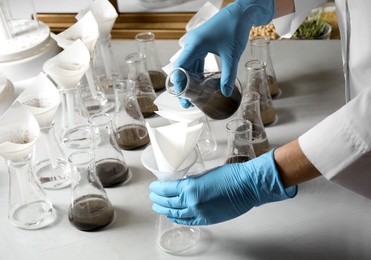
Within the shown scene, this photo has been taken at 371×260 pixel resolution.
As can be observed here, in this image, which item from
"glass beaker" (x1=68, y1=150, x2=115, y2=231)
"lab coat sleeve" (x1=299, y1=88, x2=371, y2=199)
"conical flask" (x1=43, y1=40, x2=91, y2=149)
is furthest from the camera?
"conical flask" (x1=43, y1=40, x2=91, y2=149)

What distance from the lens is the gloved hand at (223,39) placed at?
158 centimetres

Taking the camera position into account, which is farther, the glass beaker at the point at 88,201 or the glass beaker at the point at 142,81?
the glass beaker at the point at 142,81

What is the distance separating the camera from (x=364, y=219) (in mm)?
1386

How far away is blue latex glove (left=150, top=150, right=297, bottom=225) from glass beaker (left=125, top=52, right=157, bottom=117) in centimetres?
59

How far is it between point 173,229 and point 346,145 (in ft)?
1.60

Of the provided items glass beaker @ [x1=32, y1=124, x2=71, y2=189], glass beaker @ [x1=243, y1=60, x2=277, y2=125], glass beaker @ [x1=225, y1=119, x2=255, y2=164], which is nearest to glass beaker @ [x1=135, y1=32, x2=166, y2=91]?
glass beaker @ [x1=243, y1=60, x2=277, y2=125]

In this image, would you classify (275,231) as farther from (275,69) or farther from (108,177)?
(275,69)

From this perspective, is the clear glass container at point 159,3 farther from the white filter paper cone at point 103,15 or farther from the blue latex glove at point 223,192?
the blue latex glove at point 223,192

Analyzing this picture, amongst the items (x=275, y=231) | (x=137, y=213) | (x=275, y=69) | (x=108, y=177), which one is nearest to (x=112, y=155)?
(x=108, y=177)

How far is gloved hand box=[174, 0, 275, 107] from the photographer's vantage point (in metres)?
1.58

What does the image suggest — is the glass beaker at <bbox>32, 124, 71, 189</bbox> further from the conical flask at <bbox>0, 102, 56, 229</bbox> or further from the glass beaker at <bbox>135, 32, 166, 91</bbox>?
the glass beaker at <bbox>135, 32, 166, 91</bbox>

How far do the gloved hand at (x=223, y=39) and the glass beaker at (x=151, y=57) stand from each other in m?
0.36

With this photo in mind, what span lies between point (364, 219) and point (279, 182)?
0.93 feet

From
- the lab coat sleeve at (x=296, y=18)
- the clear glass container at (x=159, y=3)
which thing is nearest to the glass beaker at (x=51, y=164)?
the lab coat sleeve at (x=296, y=18)
